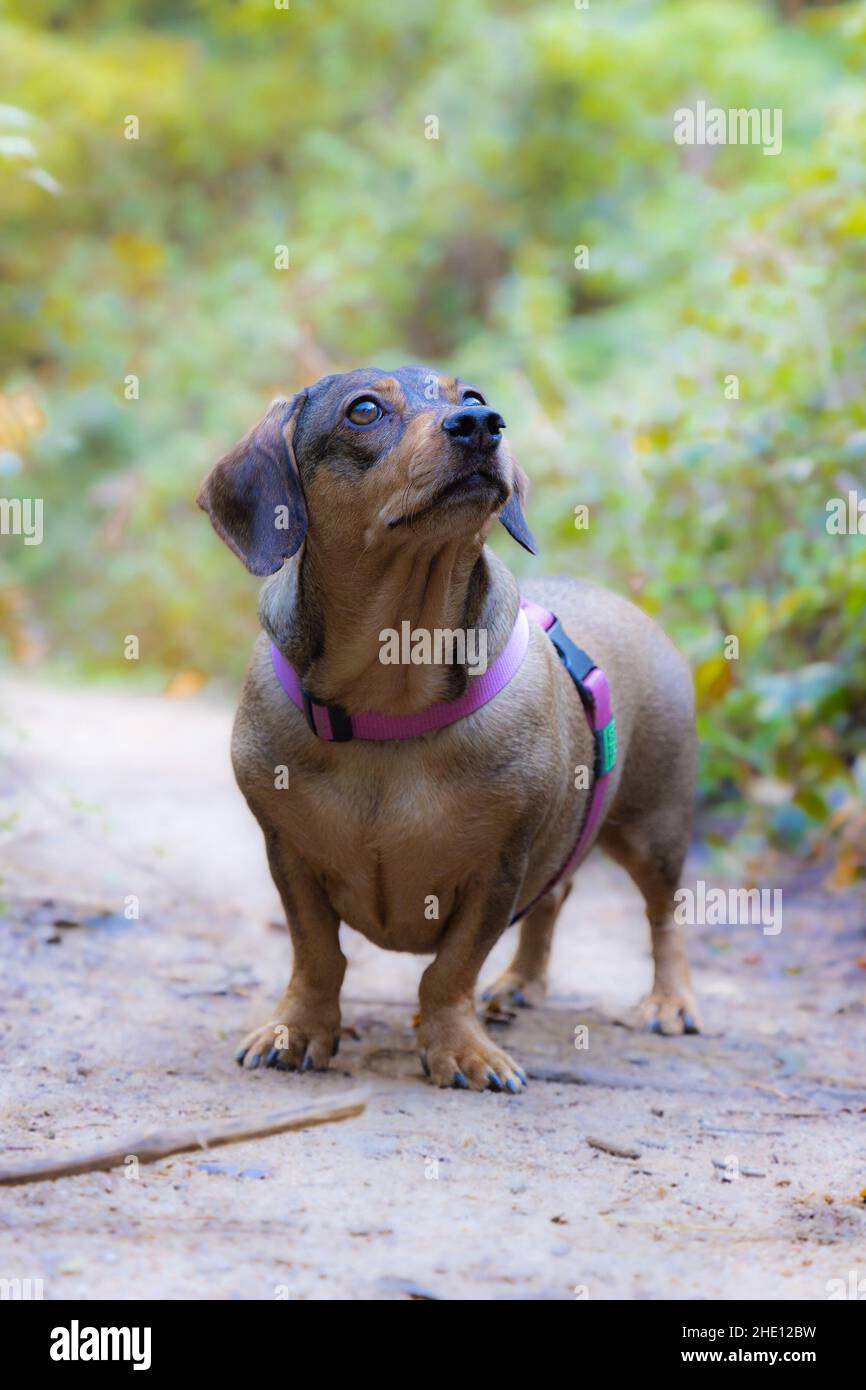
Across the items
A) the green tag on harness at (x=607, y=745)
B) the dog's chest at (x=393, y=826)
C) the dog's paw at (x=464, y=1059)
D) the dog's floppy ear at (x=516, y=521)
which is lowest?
the dog's paw at (x=464, y=1059)

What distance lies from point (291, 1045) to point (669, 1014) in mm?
1201

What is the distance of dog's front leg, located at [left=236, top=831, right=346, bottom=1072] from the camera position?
3.49 meters

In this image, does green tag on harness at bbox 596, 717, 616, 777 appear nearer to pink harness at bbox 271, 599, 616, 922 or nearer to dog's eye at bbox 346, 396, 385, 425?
pink harness at bbox 271, 599, 616, 922

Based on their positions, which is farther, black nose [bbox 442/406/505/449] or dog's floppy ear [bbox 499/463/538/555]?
dog's floppy ear [bbox 499/463/538/555]

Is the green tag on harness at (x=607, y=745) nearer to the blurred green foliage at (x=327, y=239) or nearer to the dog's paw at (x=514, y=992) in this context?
the dog's paw at (x=514, y=992)

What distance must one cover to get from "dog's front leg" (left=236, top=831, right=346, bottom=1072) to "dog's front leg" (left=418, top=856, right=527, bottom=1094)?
0.74ft

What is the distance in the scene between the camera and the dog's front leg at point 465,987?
3.44 meters

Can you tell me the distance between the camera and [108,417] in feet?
40.2

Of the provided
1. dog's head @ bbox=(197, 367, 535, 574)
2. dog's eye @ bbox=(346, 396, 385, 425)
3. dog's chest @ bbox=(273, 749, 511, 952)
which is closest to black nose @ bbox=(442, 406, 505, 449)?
dog's head @ bbox=(197, 367, 535, 574)

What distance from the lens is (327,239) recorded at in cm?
1251

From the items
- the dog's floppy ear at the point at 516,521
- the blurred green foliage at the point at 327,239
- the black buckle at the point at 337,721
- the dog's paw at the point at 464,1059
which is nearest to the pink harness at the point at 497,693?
the black buckle at the point at 337,721

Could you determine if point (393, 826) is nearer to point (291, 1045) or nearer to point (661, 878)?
point (291, 1045)

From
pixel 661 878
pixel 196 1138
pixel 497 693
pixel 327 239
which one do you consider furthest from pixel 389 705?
pixel 327 239

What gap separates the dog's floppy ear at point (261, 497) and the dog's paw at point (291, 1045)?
106cm
